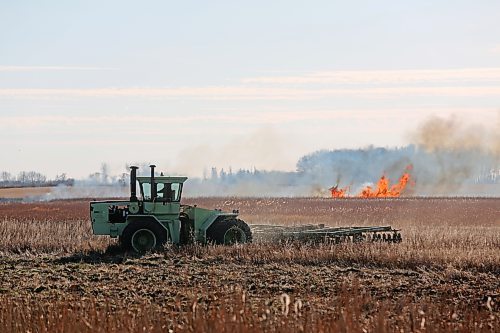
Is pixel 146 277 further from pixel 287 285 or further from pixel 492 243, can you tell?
pixel 492 243

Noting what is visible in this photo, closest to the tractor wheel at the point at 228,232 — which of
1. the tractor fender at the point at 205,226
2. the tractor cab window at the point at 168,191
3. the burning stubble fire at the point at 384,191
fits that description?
the tractor fender at the point at 205,226

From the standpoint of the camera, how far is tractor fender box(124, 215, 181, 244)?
2391cm

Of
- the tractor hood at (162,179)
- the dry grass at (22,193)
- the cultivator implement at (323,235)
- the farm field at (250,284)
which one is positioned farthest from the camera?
the dry grass at (22,193)

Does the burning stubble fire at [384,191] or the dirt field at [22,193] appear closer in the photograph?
the burning stubble fire at [384,191]

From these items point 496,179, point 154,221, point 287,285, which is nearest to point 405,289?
point 287,285

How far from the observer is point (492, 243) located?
2395 centimetres

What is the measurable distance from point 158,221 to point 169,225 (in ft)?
1.06

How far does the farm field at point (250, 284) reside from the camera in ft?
34.7

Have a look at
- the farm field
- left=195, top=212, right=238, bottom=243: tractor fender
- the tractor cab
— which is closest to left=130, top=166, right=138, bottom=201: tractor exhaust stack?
the tractor cab

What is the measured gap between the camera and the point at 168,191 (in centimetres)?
2417

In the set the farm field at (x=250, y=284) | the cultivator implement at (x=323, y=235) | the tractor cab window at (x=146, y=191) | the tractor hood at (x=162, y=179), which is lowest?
the farm field at (x=250, y=284)

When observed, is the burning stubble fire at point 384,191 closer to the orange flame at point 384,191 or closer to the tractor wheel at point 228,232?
the orange flame at point 384,191

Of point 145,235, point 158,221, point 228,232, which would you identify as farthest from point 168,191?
point 228,232

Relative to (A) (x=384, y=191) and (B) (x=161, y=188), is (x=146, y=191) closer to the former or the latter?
(B) (x=161, y=188)
